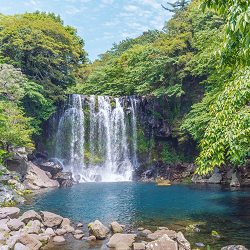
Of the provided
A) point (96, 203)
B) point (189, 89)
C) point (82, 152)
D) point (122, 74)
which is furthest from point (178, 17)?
point (96, 203)

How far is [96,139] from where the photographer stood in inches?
1135

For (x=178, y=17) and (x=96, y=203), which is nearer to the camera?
(x=96, y=203)

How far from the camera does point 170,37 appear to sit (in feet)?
101

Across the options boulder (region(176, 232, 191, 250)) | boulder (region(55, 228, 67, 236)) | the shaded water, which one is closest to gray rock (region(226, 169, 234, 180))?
the shaded water

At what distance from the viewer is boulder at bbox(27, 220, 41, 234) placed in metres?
7.92

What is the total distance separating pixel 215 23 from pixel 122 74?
16.0 metres

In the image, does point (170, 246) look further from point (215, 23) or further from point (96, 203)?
point (215, 23)

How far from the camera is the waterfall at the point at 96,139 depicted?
90.7 ft

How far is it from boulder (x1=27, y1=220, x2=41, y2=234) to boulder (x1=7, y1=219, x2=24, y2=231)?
29cm

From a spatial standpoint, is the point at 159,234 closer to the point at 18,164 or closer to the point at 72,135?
the point at 18,164

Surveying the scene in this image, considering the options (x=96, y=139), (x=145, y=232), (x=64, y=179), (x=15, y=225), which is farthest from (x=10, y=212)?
(x=96, y=139)

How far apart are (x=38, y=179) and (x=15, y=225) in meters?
13.0

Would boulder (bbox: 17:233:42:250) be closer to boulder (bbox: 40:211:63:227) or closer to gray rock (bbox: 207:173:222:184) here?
boulder (bbox: 40:211:63:227)

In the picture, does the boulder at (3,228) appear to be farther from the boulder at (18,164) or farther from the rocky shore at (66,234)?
the boulder at (18,164)
